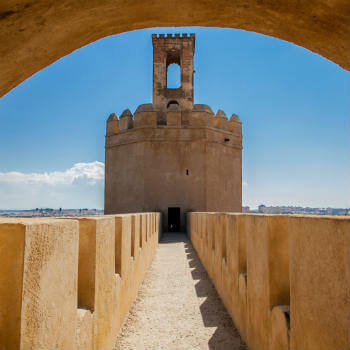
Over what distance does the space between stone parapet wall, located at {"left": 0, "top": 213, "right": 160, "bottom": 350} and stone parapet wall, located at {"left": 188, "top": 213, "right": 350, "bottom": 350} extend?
123 cm

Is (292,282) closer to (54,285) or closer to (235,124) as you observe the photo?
(54,285)

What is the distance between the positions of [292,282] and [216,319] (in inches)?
86.2

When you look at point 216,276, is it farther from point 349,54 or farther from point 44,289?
point 44,289

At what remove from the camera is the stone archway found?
2279mm

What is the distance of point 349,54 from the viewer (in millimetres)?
2707

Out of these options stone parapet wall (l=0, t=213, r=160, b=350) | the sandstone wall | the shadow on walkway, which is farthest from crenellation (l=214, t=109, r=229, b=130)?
stone parapet wall (l=0, t=213, r=160, b=350)

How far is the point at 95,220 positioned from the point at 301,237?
4.67 ft

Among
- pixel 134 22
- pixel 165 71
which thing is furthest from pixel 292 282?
pixel 165 71

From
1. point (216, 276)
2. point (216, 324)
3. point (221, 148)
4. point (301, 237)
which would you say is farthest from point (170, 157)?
point (301, 237)

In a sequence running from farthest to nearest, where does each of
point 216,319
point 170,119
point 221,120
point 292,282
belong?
1. point 221,120
2. point 170,119
3. point 216,319
4. point 292,282

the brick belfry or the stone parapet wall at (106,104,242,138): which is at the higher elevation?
the brick belfry

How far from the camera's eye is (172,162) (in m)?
16.5

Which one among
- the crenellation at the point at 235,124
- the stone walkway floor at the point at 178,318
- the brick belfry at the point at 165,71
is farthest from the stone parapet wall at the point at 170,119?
the stone walkway floor at the point at 178,318

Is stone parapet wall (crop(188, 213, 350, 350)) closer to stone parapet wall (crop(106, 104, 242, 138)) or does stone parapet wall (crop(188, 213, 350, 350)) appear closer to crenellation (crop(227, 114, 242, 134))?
stone parapet wall (crop(106, 104, 242, 138))
